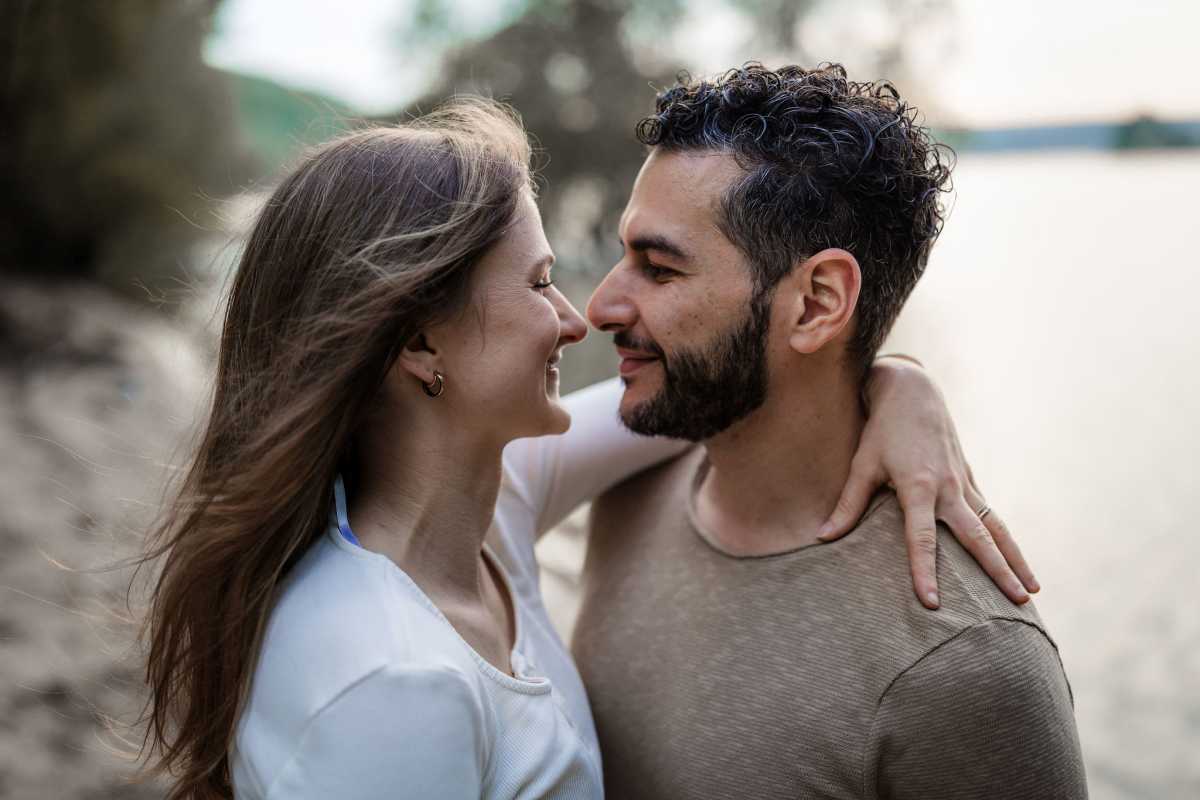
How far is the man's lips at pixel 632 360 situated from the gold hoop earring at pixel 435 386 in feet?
1.64

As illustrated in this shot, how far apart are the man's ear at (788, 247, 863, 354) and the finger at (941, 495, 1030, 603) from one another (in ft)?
1.32

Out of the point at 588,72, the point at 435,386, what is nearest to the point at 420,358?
the point at 435,386

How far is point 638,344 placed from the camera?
2.04 meters

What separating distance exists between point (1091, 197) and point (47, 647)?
9.92 meters

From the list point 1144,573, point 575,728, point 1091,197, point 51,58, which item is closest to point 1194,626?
point 1144,573

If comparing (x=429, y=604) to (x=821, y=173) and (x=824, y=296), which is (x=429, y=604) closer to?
(x=824, y=296)

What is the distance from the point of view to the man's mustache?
79.8 inches

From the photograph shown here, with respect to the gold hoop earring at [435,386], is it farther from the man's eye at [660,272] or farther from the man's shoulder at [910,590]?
the man's shoulder at [910,590]

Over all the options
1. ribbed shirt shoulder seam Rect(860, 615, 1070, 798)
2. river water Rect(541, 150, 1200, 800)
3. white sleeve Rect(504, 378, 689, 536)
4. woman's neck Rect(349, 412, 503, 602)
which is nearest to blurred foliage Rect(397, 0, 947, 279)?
river water Rect(541, 150, 1200, 800)

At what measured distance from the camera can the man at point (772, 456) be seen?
1.72 metres

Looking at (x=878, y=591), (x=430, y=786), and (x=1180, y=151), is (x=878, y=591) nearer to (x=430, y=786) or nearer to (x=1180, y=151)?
(x=430, y=786)

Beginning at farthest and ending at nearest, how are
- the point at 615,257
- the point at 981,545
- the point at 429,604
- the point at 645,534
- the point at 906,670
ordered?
the point at 615,257 → the point at 645,534 → the point at 981,545 → the point at 906,670 → the point at 429,604

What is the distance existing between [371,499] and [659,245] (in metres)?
0.76

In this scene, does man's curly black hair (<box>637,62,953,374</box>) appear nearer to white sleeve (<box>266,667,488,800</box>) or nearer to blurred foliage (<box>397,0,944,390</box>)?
white sleeve (<box>266,667,488,800</box>)
